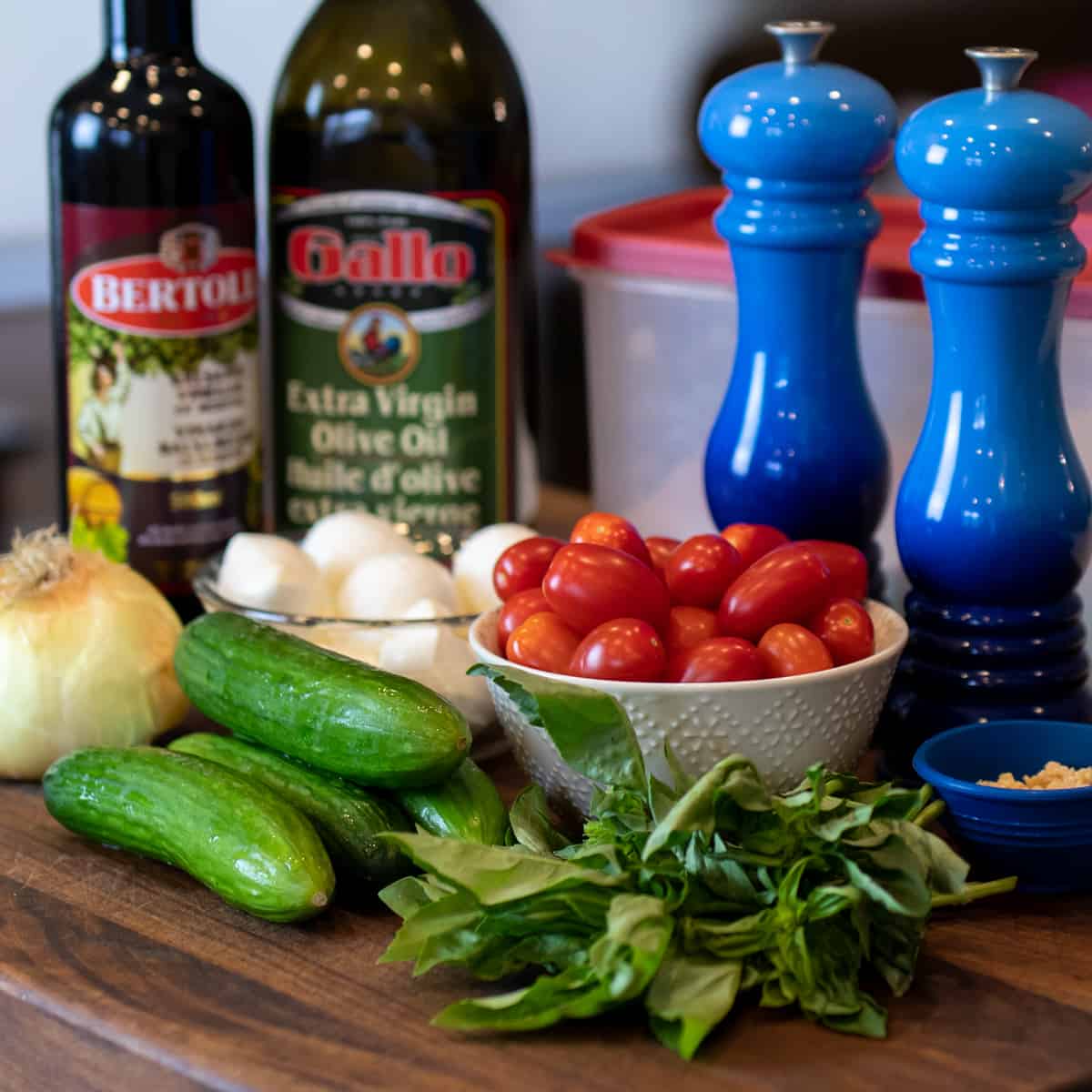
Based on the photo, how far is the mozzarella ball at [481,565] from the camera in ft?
3.31

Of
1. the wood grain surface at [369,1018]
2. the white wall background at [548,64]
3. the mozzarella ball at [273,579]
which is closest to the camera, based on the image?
the wood grain surface at [369,1018]

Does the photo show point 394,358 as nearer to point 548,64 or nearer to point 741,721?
point 741,721

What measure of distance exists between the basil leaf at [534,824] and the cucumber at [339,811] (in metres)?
0.06

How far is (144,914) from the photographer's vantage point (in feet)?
2.55

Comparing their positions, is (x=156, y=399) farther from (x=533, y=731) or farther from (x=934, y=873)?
(x=934, y=873)

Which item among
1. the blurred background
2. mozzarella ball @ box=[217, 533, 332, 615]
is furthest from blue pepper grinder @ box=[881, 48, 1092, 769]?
the blurred background

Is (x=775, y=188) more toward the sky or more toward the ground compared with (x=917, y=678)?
more toward the sky

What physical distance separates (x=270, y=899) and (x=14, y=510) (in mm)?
1360

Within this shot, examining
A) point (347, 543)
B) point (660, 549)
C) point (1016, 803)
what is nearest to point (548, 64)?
point (347, 543)

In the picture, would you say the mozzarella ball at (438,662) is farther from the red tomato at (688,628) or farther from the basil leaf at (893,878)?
the basil leaf at (893,878)

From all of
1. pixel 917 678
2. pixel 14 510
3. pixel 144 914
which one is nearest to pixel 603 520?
pixel 917 678

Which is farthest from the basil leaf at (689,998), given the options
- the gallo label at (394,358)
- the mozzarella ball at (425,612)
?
the gallo label at (394,358)

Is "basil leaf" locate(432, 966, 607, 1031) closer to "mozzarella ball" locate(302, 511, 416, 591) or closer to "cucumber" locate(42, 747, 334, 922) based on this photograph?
"cucumber" locate(42, 747, 334, 922)

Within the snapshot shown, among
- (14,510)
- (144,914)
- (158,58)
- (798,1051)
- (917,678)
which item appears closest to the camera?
(798,1051)
